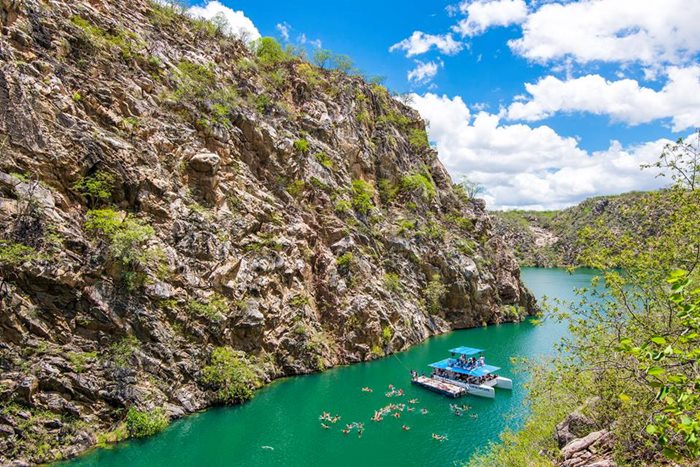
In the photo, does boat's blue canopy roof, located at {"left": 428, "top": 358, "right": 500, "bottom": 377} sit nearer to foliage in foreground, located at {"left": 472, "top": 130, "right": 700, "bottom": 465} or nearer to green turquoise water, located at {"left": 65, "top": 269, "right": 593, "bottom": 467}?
green turquoise water, located at {"left": 65, "top": 269, "right": 593, "bottom": 467}

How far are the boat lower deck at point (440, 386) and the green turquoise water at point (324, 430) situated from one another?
0.73 meters

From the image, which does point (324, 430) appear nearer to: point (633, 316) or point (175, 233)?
point (175, 233)

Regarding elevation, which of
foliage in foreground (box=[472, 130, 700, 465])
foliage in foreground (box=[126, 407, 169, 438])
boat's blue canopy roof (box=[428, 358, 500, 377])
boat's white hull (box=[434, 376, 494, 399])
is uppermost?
foliage in foreground (box=[472, 130, 700, 465])

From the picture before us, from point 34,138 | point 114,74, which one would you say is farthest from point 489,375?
point 114,74

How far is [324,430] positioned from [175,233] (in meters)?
22.1

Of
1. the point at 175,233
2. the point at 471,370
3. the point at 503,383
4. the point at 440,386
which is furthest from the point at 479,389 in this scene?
the point at 175,233

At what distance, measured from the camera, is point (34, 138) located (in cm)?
3272

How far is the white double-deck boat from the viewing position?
4025 cm

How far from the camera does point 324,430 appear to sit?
32281 millimetres

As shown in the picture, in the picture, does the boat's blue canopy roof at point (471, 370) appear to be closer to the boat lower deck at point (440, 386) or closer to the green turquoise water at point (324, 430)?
the boat lower deck at point (440, 386)

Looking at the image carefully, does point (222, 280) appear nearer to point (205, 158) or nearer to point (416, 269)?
point (205, 158)

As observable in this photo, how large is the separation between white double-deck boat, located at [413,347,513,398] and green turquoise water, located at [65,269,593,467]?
86 cm

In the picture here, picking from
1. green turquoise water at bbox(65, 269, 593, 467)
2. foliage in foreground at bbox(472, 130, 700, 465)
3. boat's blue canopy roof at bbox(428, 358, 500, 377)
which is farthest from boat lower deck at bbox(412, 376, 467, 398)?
foliage in foreground at bbox(472, 130, 700, 465)

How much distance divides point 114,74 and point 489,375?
158ft
